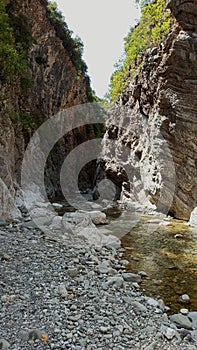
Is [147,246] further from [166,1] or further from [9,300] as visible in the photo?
[166,1]

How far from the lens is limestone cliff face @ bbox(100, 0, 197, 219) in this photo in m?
11.8

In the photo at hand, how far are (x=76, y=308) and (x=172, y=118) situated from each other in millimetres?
10163

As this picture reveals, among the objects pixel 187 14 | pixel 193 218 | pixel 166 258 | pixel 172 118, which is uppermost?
pixel 187 14

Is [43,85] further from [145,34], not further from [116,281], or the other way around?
[116,281]

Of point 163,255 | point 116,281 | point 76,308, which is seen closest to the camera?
point 76,308

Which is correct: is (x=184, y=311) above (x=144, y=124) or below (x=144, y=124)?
below

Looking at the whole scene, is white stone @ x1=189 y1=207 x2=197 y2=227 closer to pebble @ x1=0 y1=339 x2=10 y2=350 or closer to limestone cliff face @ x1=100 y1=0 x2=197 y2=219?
limestone cliff face @ x1=100 y1=0 x2=197 y2=219

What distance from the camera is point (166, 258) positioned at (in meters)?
6.59

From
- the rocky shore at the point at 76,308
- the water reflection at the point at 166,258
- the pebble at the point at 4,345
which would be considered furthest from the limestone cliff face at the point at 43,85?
the pebble at the point at 4,345

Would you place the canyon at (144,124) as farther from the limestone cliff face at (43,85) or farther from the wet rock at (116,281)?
the wet rock at (116,281)

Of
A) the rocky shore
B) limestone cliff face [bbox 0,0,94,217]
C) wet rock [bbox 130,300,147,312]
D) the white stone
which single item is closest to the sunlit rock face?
the white stone

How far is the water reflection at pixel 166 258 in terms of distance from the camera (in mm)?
4871

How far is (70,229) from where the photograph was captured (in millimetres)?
7418

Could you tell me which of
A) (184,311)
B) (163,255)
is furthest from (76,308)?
(163,255)
